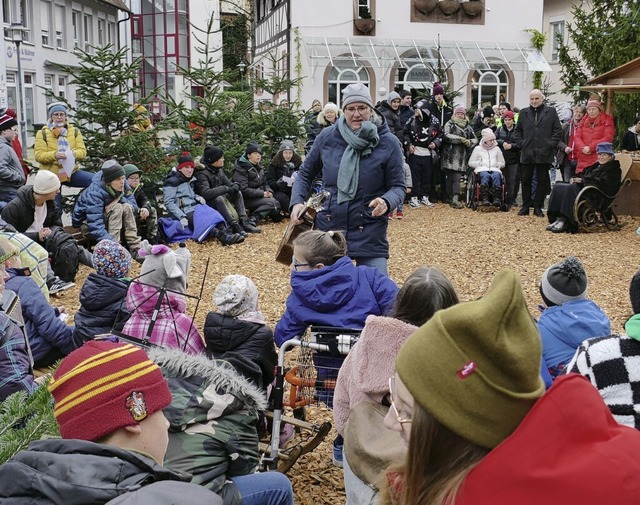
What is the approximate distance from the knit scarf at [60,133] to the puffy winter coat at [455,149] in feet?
23.5

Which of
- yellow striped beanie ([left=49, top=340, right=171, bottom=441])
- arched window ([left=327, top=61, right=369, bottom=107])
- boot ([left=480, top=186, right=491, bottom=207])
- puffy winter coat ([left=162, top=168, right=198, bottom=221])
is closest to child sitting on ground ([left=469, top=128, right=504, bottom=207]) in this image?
→ boot ([left=480, top=186, right=491, bottom=207])

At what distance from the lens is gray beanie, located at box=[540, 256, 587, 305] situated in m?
4.26

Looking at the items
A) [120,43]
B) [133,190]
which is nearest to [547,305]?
[133,190]

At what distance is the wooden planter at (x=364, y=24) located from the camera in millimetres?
30812

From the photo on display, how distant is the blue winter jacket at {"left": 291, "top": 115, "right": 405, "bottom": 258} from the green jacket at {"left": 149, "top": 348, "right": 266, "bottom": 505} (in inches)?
107

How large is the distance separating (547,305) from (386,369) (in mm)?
1579

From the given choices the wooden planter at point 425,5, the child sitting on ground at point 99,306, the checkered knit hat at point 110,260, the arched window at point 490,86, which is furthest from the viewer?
the arched window at point 490,86

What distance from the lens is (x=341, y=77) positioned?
3108 centimetres

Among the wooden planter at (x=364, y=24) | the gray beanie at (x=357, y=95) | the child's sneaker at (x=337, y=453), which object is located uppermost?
the wooden planter at (x=364, y=24)

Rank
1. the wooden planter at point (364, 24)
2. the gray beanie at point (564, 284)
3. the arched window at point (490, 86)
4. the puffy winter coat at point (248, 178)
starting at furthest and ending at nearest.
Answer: the arched window at point (490, 86)
the wooden planter at point (364, 24)
the puffy winter coat at point (248, 178)
the gray beanie at point (564, 284)

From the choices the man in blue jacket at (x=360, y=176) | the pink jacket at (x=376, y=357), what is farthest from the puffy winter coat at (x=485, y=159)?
the pink jacket at (x=376, y=357)

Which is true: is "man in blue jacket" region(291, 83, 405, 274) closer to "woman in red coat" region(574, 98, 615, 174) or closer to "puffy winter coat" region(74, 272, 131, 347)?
"puffy winter coat" region(74, 272, 131, 347)

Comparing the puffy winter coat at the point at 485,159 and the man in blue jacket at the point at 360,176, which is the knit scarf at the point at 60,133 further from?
the puffy winter coat at the point at 485,159

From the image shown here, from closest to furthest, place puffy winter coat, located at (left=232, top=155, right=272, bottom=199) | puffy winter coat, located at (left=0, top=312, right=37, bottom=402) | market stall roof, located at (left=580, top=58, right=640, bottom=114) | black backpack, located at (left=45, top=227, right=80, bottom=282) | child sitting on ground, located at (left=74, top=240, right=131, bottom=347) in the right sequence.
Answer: puffy winter coat, located at (left=0, top=312, right=37, bottom=402), child sitting on ground, located at (left=74, top=240, right=131, bottom=347), black backpack, located at (left=45, top=227, right=80, bottom=282), puffy winter coat, located at (left=232, top=155, right=272, bottom=199), market stall roof, located at (left=580, top=58, right=640, bottom=114)
